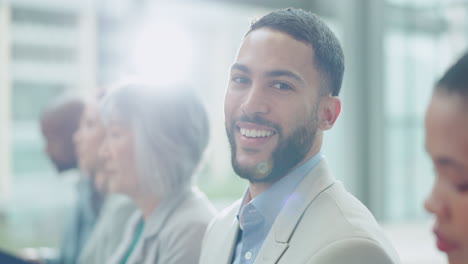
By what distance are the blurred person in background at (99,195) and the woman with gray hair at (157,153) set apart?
41 centimetres

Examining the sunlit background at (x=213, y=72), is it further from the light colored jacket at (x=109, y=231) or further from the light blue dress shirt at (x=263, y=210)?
the light blue dress shirt at (x=263, y=210)

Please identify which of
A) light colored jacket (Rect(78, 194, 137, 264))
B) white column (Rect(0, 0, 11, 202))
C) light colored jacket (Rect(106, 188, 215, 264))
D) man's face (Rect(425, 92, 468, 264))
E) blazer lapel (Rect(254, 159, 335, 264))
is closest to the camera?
man's face (Rect(425, 92, 468, 264))

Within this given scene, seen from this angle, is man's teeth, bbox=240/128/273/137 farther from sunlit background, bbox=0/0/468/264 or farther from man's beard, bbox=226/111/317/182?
sunlit background, bbox=0/0/468/264

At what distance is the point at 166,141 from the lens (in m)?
1.73

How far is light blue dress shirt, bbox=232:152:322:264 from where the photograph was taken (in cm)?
121

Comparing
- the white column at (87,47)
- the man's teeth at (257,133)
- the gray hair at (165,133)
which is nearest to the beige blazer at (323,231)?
the man's teeth at (257,133)

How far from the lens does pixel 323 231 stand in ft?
3.55

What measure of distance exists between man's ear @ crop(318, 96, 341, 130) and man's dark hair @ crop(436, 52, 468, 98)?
42 cm

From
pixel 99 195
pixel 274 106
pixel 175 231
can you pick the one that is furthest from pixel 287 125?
pixel 99 195

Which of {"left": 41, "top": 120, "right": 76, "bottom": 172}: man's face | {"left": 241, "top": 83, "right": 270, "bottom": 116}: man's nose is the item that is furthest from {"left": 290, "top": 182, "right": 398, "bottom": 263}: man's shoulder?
{"left": 41, "top": 120, "right": 76, "bottom": 172}: man's face

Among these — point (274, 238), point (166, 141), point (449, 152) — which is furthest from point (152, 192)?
point (449, 152)

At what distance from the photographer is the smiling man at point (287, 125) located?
115cm

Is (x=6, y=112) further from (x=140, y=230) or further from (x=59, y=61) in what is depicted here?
(x=140, y=230)

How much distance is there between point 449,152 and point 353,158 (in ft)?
10.2
